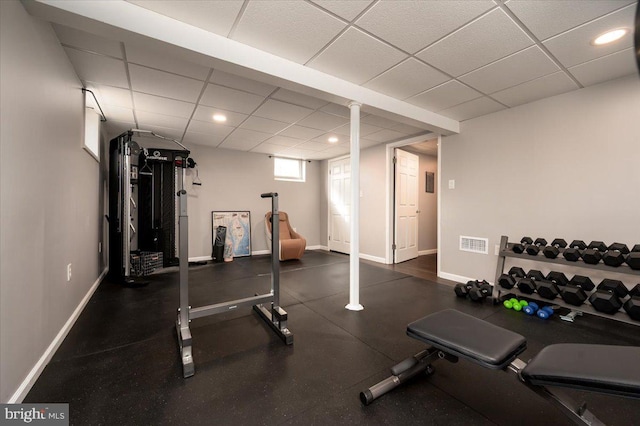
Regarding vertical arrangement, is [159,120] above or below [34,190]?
above

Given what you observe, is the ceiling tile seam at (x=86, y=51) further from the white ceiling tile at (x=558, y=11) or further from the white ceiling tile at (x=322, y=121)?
the white ceiling tile at (x=558, y=11)

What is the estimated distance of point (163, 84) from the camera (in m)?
2.71

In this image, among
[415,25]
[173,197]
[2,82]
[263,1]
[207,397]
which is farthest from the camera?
[173,197]

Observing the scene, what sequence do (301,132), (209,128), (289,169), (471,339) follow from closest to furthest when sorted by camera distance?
(471,339)
(209,128)
(301,132)
(289,169)

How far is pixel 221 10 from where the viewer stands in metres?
1.72

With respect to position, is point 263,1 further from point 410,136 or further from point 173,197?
point 173,197

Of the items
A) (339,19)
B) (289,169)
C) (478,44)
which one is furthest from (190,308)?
(289,169)

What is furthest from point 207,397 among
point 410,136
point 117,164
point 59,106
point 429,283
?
point 410,136

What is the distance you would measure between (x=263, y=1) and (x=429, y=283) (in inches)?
149

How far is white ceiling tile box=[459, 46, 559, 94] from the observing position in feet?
7.30

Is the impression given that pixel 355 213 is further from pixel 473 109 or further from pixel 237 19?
pixel 473 109

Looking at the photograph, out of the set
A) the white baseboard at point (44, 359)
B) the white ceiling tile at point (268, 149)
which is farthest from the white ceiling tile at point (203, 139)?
the white baseboard at point (44, 359)

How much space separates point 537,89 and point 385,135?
2.18 metres

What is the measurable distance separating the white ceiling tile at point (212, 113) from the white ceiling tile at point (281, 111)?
320mm
